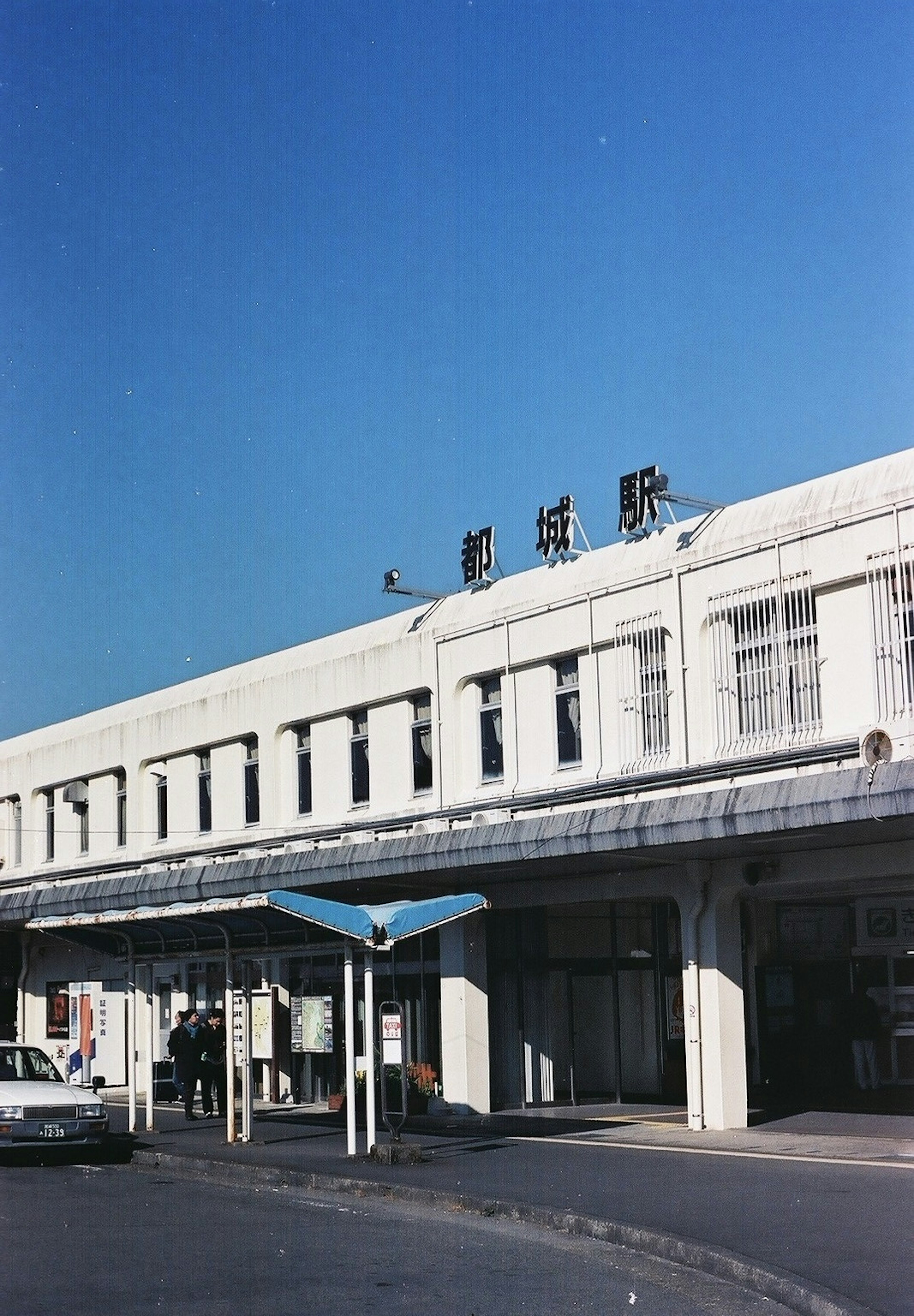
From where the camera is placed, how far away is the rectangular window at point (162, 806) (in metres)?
34.8

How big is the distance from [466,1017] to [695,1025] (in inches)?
196

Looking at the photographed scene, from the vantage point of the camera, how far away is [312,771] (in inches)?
1180

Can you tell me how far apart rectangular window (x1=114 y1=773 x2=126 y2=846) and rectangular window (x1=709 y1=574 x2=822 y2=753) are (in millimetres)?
18014

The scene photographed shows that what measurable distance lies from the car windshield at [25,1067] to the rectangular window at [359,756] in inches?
309

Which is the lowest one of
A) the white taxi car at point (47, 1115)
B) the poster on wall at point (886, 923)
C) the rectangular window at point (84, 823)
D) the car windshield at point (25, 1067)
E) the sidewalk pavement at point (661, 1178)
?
the sidewalk pavement at point (661, 1178)

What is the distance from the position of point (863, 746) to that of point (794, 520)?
3.56 metres

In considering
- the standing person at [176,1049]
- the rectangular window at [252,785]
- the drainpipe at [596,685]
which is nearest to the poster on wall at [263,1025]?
the standing person at [176,1049]

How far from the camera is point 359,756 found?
28938mm

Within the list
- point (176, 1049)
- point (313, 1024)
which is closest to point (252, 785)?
point (313, 1024)

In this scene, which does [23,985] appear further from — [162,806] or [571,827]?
[571,827]

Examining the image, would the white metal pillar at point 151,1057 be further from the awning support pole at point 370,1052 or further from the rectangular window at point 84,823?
the rectangular window at point 84,823

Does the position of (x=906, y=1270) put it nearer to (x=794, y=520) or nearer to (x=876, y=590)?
(x=876, y=590)

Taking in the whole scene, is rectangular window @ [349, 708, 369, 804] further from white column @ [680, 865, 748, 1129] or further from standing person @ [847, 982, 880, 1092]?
standing person @ [847, 982, 880, 1092]

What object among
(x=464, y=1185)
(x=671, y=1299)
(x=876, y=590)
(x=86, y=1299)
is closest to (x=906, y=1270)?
(x=671, y=1299)
